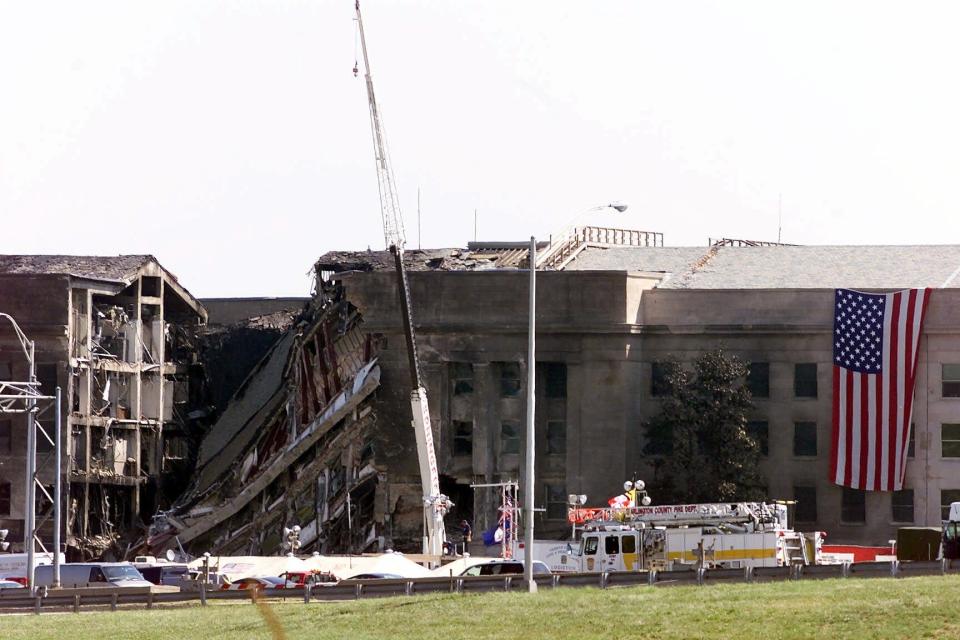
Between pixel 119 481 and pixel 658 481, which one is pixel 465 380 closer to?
pixel 658 481

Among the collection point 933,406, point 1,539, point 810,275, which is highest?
point 810,275

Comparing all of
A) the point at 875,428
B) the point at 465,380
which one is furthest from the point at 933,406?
the point at 465,380

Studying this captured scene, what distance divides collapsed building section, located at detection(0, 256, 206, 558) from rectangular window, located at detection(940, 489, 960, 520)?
35799 millimetres

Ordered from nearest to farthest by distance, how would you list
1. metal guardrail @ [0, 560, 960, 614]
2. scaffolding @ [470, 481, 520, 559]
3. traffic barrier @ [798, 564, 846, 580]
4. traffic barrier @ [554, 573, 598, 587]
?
traffic barrier @ [798, 564, 846, 580], metal guardrail @ [0, 560, 960, 614], traffic barrier @ [554, 573, 598, 587], scaffolding @ [470, 481, 520, 559]

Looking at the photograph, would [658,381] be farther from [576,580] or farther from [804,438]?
[576,580]

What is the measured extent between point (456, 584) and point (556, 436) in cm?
3299

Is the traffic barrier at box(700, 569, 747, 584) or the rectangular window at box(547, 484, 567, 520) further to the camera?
the rectangular window at box(547, 484, 567, 520)

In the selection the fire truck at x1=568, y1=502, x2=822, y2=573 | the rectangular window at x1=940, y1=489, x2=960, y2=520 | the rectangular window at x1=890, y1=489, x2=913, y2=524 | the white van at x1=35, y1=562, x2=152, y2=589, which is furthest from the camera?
the rectangular window at x1=890, y1=489, x2=913, y2=524

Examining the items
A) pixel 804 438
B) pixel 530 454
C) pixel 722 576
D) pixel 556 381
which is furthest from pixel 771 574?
pixel 556 381

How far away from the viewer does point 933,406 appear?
Result: 80.6 m

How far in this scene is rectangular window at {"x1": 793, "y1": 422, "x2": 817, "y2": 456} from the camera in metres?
82.4

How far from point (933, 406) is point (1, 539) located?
120 feet

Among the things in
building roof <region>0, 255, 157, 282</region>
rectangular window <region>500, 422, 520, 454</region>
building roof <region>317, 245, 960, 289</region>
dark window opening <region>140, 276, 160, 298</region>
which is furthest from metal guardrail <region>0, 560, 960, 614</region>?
dark window opening <region>140, 276, 160, 298</region>

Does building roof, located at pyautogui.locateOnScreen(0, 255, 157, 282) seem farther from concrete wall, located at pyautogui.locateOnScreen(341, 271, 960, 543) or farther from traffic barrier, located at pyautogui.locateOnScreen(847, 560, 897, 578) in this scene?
traffic barrier, located at pyautogui.locateOnScreen(847, 560, 897, 578)
